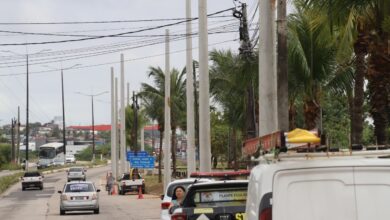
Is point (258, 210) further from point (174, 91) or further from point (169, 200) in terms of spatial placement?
point (174, 91)

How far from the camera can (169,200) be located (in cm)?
1850

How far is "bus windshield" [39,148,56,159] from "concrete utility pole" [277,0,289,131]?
298ft

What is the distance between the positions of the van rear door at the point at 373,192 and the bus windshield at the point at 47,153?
333ft

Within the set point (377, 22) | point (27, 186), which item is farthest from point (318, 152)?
point (27, 186)

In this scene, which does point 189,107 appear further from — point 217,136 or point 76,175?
point 217,136

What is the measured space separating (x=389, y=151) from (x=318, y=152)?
0.55 m

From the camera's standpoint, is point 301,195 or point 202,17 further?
point 202,17

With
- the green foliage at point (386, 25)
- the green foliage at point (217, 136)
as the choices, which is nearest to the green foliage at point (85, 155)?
the green foliage at point (217, 136)

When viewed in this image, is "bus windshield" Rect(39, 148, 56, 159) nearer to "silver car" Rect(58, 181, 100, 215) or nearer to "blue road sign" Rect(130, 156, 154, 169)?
"blue road sign" Rect(130, 156, 154, 169)

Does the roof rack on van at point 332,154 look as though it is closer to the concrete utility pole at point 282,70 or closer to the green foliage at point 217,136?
the concrete utility pole at point 282,70

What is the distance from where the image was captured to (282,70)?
54.8ft

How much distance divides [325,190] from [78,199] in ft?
97.6

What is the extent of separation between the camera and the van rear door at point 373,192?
18.1 ft

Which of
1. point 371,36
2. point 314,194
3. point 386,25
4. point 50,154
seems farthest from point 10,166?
point 314,194
